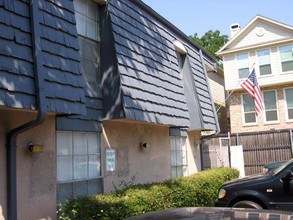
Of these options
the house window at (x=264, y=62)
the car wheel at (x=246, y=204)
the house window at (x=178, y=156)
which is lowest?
the car wheel at (x=246, y=204)

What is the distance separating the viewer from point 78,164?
714 centimetres

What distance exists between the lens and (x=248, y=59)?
86.0 ft

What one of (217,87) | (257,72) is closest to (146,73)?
(217,87)

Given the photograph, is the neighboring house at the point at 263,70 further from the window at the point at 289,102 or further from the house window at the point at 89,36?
the house window at the point at 89,36

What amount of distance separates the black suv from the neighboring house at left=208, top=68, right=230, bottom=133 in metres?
14.4

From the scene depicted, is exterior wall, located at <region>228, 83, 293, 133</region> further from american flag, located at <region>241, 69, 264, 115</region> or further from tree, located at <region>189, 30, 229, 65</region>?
tree, located at <region>189, 30, 229, 65</region>

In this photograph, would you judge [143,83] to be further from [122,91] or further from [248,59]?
[248,59]

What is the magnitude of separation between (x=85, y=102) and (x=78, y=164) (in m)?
1.19

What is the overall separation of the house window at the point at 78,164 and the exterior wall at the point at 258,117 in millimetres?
19744

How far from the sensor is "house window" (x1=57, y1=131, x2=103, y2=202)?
6.66m

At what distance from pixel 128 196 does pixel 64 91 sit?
226cm

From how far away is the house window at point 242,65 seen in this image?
26.3 metres

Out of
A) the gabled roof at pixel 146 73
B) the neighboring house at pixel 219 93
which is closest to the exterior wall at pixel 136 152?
the gabled roof at pixel 146 73

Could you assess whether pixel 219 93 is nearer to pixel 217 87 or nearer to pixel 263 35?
pixel 217 87
